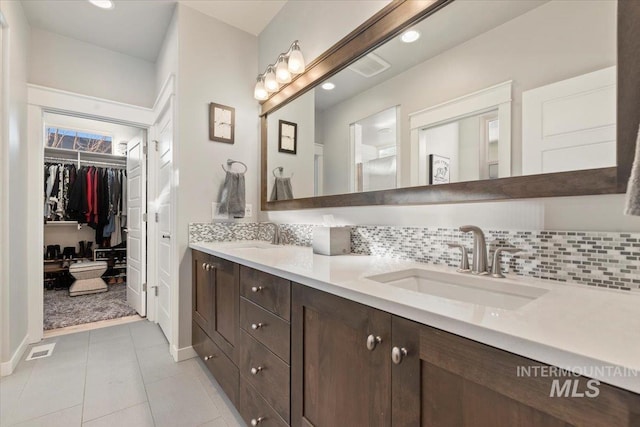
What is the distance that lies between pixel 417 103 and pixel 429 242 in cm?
64

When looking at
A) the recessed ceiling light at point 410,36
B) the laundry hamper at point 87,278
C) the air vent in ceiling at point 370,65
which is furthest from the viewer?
the laundry hamper at point 87,278

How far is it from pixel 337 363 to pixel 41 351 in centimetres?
266

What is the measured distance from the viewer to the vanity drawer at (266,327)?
1065 mm

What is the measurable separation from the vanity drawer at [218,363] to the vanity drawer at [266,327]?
322 millimetres

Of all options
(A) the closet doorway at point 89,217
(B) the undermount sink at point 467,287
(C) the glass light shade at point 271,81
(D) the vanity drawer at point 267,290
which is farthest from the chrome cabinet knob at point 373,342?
(A) the closet doorway at point 89,217

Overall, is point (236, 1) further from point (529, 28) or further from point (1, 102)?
point (529, 28)

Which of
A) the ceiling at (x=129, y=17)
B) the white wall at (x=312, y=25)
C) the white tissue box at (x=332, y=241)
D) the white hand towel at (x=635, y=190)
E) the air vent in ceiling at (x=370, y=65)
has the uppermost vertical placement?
the ceiling at (x=129, y=17)

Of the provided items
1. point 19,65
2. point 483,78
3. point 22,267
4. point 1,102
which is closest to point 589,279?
point 483,78

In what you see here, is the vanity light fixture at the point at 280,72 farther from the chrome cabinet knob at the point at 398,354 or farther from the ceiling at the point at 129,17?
the chrome cabinet knob at the point at 398,354

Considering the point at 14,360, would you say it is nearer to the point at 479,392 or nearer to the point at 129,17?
the point at 129,17

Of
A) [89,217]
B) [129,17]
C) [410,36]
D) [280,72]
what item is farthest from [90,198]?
[410,36]

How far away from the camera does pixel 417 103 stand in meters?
1.30

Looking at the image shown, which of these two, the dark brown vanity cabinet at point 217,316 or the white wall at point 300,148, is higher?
the white wall at point 300,148

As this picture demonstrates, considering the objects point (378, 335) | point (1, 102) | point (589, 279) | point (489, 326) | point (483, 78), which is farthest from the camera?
point (1, 102)
